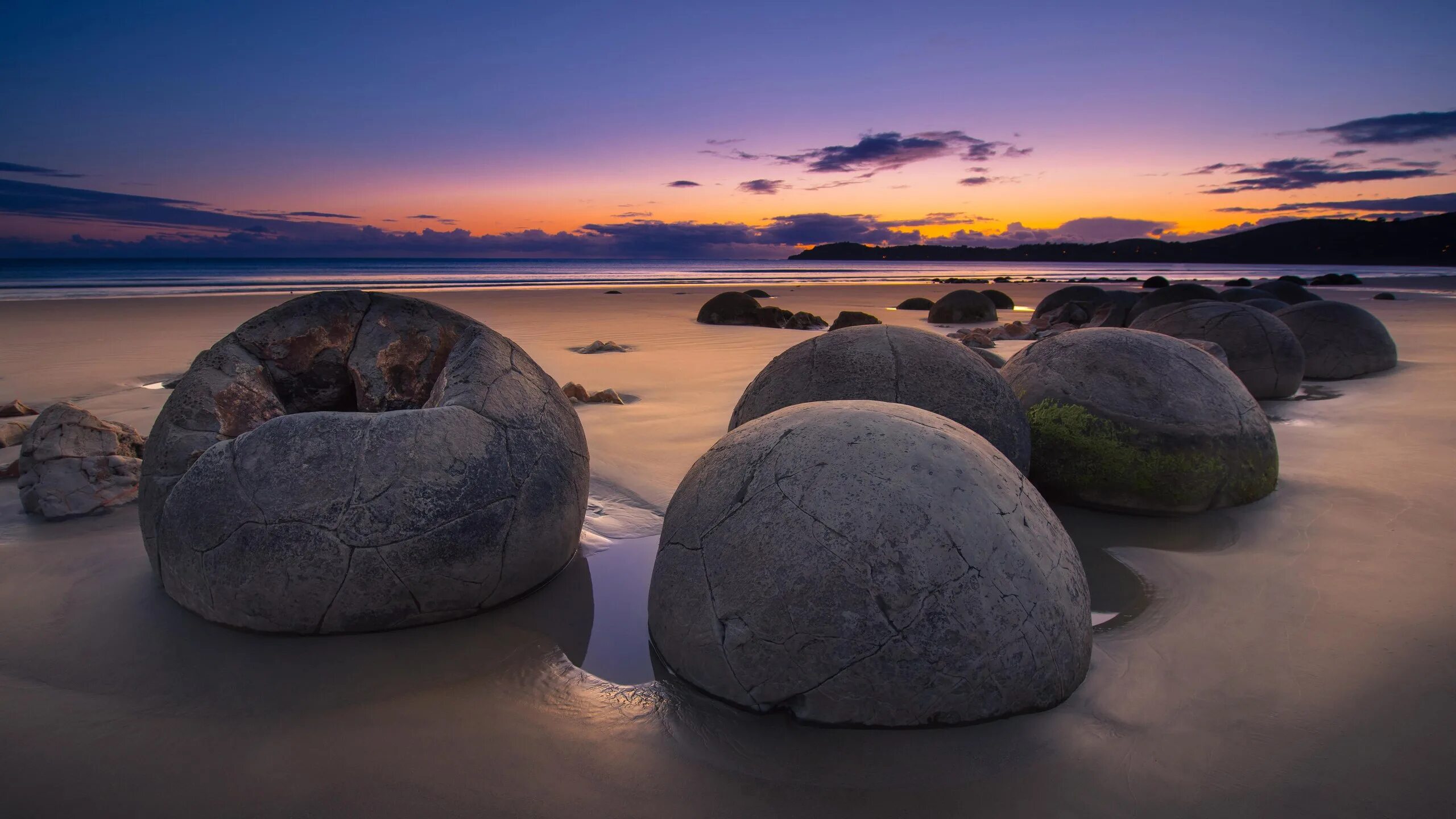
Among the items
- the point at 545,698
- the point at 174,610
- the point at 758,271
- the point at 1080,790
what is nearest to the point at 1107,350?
the point at 1080,790

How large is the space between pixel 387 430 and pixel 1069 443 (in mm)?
3796

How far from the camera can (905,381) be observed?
13.4 feet

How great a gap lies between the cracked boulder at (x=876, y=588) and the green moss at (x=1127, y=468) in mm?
1999

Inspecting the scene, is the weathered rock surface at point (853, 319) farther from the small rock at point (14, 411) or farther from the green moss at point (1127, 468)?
the small rock at point (14, 411)

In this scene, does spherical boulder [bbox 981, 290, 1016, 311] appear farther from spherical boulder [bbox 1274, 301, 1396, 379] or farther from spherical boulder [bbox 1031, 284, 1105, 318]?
spherical boulder [bbox 1274, 301, 1396, 379]

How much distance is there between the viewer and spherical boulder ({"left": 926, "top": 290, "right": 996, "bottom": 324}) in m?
18.4

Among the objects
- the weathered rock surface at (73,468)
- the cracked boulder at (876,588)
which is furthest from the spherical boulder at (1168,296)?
the weathered rock surface at (73,468)

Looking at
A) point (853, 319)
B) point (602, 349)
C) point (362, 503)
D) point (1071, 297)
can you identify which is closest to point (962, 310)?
point (1071, 297)

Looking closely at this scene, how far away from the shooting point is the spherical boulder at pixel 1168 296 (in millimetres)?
13922

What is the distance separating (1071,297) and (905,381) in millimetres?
15409

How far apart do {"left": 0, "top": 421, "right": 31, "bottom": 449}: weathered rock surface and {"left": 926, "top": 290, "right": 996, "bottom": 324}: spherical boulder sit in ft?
54.5

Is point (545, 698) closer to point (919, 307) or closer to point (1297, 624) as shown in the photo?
point (1297, 624)

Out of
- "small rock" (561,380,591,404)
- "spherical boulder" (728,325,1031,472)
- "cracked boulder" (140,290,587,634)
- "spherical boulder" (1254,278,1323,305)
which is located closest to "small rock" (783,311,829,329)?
"small rock" (561,380,591,404)

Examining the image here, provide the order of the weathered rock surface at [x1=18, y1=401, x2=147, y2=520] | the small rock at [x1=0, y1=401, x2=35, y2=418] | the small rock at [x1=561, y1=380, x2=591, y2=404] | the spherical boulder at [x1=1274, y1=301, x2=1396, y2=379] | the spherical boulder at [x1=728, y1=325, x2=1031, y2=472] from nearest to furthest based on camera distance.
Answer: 1. the spherical boulder at [x1=728, y1=325, x2=1031, y2=472]
2. the weathered rock surface at [x1=18, y1=401, x2=147, y2=520]
3. the small rock at [x1=0, y1=401, x2=35, y2=418]
4. the small rock at [x1=561, y1=380, x2=591, y2=404]
5. the spherical boulder at [x1=1274, y1=301, x2=1396, y2=379]
